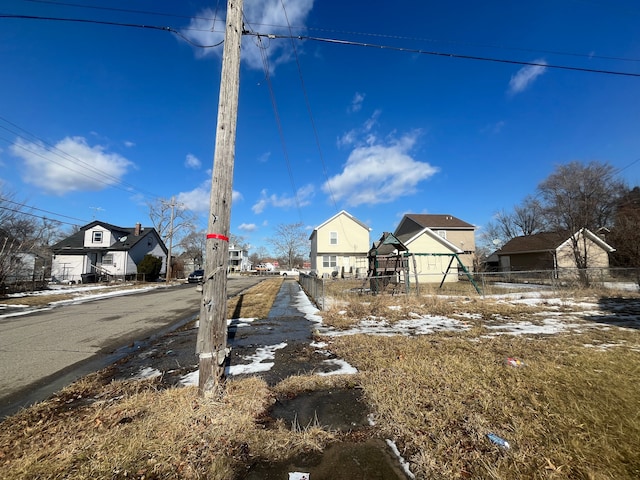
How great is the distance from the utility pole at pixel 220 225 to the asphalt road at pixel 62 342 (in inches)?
89.7

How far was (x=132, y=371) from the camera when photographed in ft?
15.3

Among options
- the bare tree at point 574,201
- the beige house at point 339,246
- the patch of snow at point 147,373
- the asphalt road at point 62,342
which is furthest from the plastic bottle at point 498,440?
the beige house at point 339,246

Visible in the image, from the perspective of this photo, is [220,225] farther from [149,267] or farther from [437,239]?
[149,267]

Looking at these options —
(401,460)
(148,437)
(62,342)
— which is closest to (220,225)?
(148,437)

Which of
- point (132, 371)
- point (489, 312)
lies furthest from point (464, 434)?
point (489, 312)

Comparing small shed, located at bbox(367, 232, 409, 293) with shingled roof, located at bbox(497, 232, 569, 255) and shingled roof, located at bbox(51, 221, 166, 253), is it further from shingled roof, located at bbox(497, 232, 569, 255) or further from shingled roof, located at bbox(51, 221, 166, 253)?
shingled roof, located at bbox(51, 221, 166, 253)

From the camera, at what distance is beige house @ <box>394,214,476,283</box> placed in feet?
83.3

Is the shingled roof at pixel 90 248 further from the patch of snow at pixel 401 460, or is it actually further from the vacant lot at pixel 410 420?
the patch of snow at pixel 401 460

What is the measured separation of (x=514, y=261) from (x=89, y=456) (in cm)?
3749

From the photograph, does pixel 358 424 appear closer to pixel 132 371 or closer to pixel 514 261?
pixel 132 371

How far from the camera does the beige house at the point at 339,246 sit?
105 feet

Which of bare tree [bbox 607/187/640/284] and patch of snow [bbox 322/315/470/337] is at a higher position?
bare tree [bbox 607/187/640/284]

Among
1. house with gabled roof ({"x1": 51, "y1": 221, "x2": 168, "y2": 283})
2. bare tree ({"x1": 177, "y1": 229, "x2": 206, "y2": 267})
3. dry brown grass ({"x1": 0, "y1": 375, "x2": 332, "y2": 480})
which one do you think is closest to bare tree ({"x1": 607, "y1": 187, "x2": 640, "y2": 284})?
dry brown grass ({"x1": 0, "y1": 375, "x2": 332, "y2": 480})

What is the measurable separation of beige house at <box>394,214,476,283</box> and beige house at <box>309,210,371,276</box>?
18.0ft
